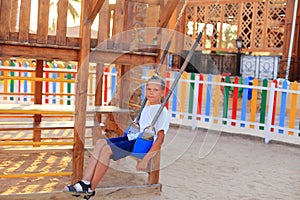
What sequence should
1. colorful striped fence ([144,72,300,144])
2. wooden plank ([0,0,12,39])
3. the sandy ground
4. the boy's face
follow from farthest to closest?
colorful striped fence ([144,72,300,144]) < the sandy ground < the boy's face < wooden plank ([0,0,12,39])

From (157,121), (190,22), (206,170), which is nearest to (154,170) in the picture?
(157,121)

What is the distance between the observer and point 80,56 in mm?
4566

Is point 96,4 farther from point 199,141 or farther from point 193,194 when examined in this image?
point 199,141

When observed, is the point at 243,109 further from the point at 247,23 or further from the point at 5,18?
the point at 247,23

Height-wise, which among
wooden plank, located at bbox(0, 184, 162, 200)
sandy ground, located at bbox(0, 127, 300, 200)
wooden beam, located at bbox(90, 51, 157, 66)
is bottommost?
sandy ground, located at bbox(0, 127, 300, 200)

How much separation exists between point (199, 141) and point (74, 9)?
2430 centimetres

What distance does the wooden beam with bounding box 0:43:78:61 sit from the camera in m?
4.27

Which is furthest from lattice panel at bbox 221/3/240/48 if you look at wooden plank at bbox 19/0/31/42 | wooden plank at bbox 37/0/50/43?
wooden plank at bbox 19/0/31/42

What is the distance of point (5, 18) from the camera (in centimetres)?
425

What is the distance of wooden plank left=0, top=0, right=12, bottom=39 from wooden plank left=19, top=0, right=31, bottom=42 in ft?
0.41

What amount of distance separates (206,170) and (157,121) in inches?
88.7

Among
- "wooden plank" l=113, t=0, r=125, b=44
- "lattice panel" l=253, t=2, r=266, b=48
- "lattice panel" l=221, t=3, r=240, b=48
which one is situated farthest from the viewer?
"lattice panel" l=221, t=3, r=240, b=48

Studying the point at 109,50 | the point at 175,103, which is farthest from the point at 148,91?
the point at 175,103

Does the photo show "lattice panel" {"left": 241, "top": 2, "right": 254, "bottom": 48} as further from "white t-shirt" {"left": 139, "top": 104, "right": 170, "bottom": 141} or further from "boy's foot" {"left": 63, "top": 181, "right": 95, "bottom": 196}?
"boy's foot" {"left": 63, "top": 181, "right": 95, "bottom": 196}
